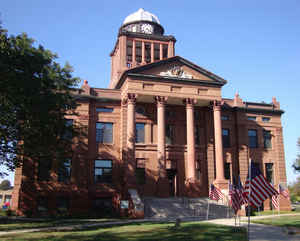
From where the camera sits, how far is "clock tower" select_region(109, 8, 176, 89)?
1758 inches

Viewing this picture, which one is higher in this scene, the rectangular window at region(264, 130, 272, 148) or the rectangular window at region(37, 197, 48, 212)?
the rectangular window at region(264, 130, 272, 148)

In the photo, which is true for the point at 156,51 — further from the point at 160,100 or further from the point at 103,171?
the point at 103,171

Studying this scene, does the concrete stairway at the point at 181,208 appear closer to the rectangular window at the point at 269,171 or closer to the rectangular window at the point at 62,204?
the rectangular window at the point at 62,204

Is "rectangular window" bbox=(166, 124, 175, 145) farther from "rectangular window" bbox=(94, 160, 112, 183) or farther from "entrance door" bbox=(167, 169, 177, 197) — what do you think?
"rectangular window" bbox=(94, 160, 112, 183)

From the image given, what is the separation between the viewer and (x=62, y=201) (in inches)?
1296

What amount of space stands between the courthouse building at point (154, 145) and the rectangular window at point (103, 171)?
107 millimetres

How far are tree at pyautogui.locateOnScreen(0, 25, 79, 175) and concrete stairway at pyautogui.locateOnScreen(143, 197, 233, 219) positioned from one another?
945 centimetres

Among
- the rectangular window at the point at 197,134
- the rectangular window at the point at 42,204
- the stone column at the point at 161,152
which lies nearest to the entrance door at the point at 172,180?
the rectangular window at the point at 197,134

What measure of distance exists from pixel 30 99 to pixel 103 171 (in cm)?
1472

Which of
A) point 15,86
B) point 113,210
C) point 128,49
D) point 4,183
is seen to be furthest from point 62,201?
point 4,183

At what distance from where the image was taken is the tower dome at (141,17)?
160 feet

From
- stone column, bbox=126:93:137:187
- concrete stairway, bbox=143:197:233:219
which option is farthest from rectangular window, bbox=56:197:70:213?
concrete stairway, bbox=143:197:233:219

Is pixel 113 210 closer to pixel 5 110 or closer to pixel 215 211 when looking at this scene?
pixel 215 211

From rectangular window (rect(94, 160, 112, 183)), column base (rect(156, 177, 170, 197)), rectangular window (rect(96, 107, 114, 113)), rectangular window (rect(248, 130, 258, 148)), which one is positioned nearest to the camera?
column base (rect(156, 177, 170, 197))
